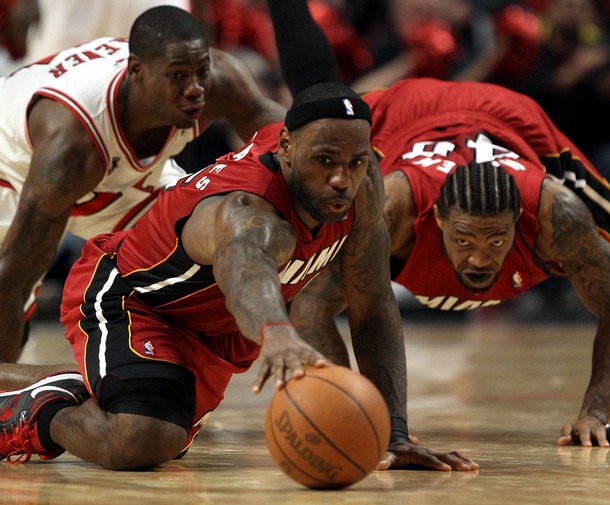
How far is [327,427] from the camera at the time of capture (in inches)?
124

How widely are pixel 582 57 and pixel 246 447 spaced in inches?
304

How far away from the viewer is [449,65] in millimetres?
11508

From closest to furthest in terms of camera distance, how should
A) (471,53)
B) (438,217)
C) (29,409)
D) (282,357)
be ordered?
1. (282,357)
2. (29,409)
3. (438,217)
4. (471,53)

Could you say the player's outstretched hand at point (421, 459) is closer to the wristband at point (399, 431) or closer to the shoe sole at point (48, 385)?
the wristband at point (399, 431)

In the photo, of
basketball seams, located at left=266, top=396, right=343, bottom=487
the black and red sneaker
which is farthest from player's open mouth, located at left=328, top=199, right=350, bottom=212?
the black and red sneaker

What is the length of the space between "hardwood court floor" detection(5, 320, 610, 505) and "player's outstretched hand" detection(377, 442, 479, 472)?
42 mm

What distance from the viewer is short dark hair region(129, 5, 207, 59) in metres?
5.23

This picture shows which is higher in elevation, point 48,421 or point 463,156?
point 463,156

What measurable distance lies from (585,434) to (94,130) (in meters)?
2.44

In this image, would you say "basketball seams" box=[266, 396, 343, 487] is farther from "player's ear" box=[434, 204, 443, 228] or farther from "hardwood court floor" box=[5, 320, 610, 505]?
"player's ear" box=[434, 204, 443, 228]

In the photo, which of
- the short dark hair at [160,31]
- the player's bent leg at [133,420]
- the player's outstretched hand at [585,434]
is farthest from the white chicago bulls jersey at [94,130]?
the player's outstretched hand at [585,434]

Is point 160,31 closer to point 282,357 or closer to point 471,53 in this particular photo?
point 282,357

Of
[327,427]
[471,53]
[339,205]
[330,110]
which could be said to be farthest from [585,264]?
[471,53]

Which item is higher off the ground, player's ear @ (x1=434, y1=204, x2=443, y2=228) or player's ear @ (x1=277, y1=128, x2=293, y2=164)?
player's ear @ (x1=277, y1=128, x2=293, y2=164)
